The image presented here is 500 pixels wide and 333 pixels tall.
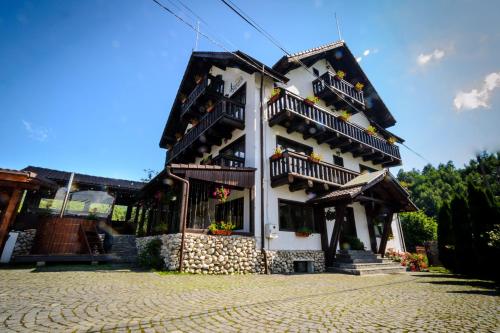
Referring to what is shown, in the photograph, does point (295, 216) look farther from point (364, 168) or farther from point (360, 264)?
point (364, 168)

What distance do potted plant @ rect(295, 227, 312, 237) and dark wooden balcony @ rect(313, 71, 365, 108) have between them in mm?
9105

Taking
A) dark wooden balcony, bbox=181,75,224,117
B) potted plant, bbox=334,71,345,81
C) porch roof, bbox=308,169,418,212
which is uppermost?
potted plant, bbox=334,71,345,81

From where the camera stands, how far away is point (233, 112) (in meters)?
13.5

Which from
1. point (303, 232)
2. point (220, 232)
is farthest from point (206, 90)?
point (303, 232)

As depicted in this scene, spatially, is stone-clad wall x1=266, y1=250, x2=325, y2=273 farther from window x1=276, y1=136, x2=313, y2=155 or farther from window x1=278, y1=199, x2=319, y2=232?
window x1=276, y1=136, x2=313, y2=155

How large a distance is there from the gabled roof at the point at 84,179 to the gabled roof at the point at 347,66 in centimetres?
1521

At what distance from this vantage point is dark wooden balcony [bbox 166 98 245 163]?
42.7ft

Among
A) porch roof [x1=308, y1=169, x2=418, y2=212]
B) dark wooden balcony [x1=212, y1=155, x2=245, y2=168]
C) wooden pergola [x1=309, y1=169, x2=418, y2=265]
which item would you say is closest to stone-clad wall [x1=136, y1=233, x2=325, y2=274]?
wooden pergola [x1=309, y1=169, x2=418, y2=265]

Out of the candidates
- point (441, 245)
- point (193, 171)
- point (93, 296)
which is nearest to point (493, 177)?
point (441, 245)

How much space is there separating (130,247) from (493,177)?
56.4 m

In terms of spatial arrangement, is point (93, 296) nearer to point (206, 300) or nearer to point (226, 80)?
point (206, 300)

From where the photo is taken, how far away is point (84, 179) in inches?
754

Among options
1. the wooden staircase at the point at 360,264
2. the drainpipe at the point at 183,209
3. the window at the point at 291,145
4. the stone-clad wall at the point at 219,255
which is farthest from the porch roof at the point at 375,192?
the drainpipe at the point at 183,209

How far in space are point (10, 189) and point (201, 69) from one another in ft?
43.6
